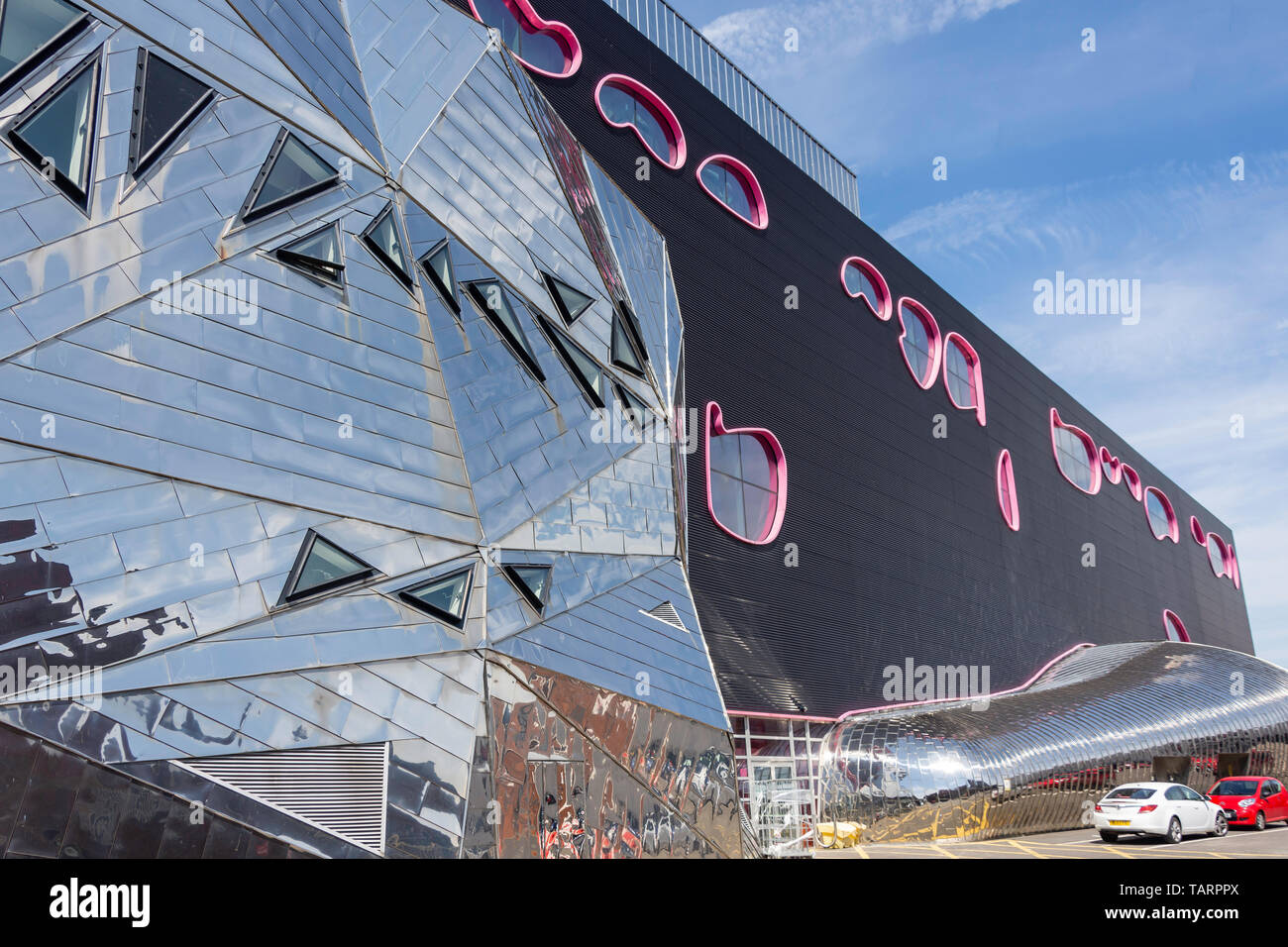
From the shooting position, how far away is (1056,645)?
33469mm

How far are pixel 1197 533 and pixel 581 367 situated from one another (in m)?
50.6

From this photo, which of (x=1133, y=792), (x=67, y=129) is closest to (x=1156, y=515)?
(x=1133, y=792)

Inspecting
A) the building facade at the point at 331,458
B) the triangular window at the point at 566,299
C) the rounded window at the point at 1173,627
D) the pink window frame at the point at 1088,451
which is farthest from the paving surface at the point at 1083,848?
the rounded window at the point at 1173,627

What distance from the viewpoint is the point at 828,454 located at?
23.4 meters

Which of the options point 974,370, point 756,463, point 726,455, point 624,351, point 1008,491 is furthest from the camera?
point 1008,491

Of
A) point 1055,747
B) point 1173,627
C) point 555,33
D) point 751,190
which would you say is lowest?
point 1055,747

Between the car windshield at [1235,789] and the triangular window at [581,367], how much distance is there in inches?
703

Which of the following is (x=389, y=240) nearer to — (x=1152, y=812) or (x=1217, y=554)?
(x=1152, y=812)

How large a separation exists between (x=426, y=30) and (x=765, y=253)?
1410 centimetres

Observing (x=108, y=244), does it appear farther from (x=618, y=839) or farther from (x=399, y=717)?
(x=618, y=839)

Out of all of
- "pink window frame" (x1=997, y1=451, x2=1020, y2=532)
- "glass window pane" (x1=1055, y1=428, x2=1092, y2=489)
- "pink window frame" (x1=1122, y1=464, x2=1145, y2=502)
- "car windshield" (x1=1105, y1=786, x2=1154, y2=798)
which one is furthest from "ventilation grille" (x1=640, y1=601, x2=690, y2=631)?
"pink window frame" (x1=1122, y1=464, x2=1145, y2=502)

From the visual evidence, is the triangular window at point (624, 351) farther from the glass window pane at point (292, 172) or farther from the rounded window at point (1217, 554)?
the rounded window at point (1217, 554)

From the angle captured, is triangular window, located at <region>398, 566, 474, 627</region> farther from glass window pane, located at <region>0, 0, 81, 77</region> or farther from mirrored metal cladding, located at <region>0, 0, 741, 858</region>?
glass window pane, located at <region>0, 0, 81, 77</region>
